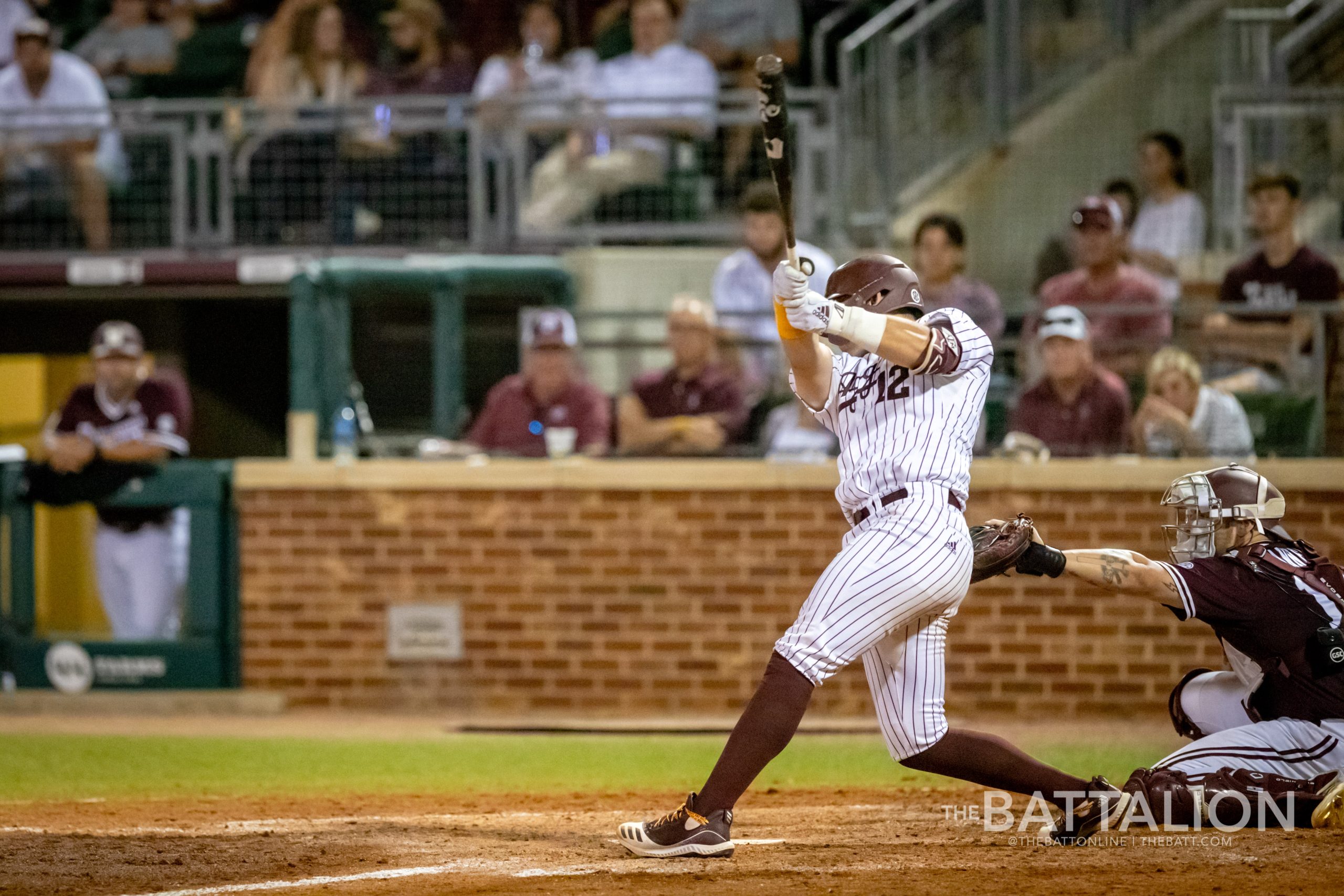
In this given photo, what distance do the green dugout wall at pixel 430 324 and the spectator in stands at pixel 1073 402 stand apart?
8.92ft

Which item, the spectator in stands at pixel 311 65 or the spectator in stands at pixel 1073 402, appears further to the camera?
→ the spectator in stands at pixel 311 65

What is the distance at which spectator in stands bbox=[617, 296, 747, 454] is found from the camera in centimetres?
820

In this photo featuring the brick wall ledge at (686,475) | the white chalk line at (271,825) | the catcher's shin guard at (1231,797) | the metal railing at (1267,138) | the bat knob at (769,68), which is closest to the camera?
the bat knob at (769,68)

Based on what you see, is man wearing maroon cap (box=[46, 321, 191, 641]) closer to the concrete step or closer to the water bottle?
the concrete step

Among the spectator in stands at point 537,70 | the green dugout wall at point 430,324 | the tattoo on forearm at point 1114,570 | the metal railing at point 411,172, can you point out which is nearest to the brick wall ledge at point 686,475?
the green dugout wall at point 430,324

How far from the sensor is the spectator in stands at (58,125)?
389 inches

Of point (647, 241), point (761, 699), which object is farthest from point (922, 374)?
point (647, 241)

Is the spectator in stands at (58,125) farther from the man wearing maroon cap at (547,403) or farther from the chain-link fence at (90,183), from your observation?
the man wearing maroon cap at (547,403)

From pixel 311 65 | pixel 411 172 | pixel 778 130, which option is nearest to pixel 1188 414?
pixel 778 130

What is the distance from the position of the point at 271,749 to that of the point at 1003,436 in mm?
3853

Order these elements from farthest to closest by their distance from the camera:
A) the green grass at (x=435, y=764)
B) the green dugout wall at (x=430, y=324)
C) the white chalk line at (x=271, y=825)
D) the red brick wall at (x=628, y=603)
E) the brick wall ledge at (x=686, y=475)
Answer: the green dugout wall at (x=430, y=324) < the red brick wall at (x=628, y=603) < the brick wall ledge at (x=686, y=475) < the green grass at (x=435, y=764) < the white chalk line at (x=271, y=825)

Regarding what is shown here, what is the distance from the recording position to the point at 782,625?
8.19 meters

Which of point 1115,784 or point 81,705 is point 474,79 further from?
point 1115,784

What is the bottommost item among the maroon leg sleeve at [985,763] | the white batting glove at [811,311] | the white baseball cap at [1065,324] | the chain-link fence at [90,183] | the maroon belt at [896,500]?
the maroon leg sleeve at [985,763]
